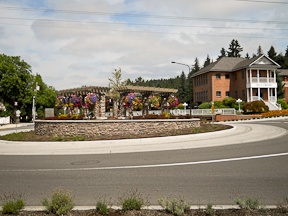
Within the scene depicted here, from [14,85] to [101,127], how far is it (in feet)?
127

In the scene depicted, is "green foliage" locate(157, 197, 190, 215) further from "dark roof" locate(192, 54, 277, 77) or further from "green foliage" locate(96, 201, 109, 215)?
"dark roof" locate(192, 54, 277, 77)

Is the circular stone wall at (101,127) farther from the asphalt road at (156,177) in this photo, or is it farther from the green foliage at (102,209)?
the green foliage at (102,209)

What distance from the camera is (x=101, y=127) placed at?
16797 mm

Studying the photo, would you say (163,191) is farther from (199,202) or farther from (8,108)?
(8,108)

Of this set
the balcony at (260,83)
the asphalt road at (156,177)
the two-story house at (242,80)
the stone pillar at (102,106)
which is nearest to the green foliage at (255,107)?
the two-story house at (242,80)

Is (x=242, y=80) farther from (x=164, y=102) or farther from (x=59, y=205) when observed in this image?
(x=59, y=205)

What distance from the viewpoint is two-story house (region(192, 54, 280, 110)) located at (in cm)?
4469

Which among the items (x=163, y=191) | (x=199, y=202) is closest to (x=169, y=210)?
(x=199, y=202)

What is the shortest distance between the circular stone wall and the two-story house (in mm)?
31717

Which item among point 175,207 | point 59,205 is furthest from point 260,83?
point 59,205

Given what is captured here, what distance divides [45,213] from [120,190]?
1.93 metres

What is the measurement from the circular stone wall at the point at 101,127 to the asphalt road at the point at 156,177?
6.75 m

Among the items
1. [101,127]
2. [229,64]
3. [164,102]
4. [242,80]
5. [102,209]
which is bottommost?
[102,209]

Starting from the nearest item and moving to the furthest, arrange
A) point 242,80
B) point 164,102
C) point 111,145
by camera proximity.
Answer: point 111,145 < point 164,102 < point 242,80
